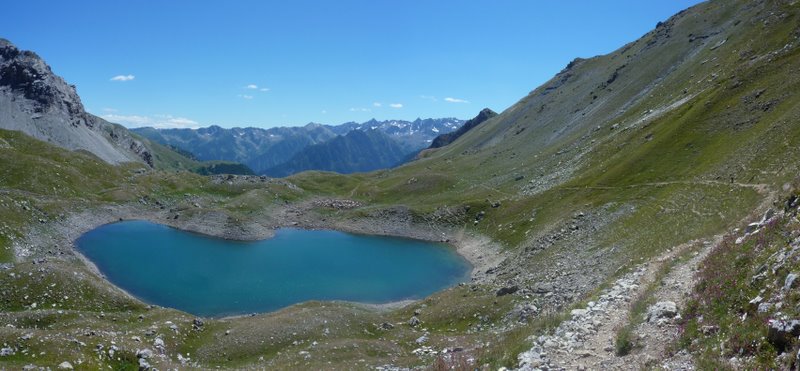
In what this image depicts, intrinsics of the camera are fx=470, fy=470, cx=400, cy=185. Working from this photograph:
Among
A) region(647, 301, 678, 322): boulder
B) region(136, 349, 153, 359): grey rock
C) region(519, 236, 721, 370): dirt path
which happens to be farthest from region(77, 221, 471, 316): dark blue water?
region(647, 301, 678, 322): boulder

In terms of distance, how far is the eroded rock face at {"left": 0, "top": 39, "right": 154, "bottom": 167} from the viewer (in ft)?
543

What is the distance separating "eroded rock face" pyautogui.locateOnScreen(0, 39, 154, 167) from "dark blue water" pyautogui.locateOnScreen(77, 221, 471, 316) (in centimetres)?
9970

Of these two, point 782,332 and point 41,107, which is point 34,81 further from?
point 782,332

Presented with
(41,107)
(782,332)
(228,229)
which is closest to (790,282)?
(782,332)

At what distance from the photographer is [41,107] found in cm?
17338

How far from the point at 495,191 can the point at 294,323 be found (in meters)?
69.6

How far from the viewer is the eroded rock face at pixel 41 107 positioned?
543 feet

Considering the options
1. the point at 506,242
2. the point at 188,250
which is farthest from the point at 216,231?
the point at 506,242

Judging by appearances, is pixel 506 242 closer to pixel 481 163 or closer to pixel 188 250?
pixel 188 250

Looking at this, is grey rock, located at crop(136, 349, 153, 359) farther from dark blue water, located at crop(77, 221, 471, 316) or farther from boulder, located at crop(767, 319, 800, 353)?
boulder, located at crop(767, 319, 800, 353)

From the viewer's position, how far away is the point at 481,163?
137375mm

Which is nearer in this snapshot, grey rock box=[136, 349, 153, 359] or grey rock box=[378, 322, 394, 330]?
A: grey rock box=[136, 349, 153, 359]

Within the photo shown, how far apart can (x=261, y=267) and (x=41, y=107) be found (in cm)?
15452

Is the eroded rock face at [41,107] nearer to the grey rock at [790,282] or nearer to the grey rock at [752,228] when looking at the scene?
the grey rock at [752,228]
